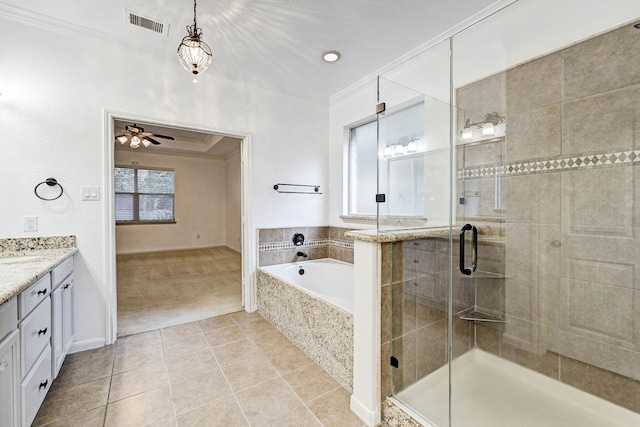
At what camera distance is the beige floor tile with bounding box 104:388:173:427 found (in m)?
1.55

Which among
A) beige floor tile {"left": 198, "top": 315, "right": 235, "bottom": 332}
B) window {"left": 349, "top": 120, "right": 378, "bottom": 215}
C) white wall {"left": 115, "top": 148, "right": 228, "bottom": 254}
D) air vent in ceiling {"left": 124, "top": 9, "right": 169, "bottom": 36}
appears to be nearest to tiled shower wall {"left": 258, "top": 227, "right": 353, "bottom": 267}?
window {"left": 349, "top": 120, "right": 378, "bottom": 215}

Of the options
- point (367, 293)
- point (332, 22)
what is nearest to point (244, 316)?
point (367, 293)

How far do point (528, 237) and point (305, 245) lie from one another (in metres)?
2.31

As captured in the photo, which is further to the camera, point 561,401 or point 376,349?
point 561,401

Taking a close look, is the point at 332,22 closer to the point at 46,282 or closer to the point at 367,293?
the point at 367,293

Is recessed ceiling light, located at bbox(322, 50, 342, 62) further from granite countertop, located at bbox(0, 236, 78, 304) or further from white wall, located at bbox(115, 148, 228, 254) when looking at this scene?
white wall, located at bbox(115, 148, 228, 254)

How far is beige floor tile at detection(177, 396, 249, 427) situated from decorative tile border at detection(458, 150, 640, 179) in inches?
90.9

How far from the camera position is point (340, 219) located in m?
3.61

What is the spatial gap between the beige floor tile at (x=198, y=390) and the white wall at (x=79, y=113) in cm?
109

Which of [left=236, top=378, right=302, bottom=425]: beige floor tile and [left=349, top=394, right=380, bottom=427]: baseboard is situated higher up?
[left=349, top=394, right=380, bottom=427]: baseboard

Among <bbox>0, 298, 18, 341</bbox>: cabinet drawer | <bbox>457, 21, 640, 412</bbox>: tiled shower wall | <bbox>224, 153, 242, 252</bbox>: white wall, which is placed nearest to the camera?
<bbox>0, 298, 18, 341</bbox>: cabinet drawer

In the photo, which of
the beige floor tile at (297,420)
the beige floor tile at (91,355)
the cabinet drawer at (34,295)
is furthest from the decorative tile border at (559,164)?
the beige floor tile at (91,355)

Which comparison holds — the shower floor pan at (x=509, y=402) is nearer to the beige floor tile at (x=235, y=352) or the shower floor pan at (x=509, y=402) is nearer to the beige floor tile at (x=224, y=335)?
the beige floor tile at (x=235, y=352)

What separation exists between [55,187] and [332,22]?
2.56 meters
